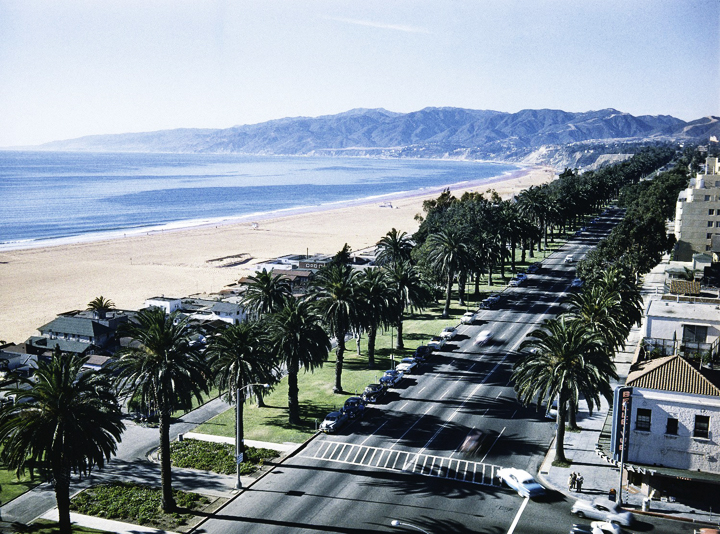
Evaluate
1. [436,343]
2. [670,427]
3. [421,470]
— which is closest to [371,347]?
[436,343]

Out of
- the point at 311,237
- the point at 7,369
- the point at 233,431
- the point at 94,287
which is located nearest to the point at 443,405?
the point at 233,431

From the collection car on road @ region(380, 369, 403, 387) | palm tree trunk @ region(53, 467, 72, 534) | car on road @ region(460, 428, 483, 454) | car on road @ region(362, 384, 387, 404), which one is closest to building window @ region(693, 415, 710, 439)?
car on road @ region(460, 428, 483, 454)

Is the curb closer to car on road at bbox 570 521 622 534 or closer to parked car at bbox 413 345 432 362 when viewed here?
car on road at bbox 570 521 622 534

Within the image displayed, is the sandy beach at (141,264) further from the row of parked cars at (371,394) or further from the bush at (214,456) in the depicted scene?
the row of parked cars at (371,394)

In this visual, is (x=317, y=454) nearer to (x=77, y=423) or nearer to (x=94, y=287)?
(x=77, y=423)

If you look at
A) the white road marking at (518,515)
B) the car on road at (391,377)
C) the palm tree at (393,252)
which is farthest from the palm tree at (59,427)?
the palm tree at (393,252)
